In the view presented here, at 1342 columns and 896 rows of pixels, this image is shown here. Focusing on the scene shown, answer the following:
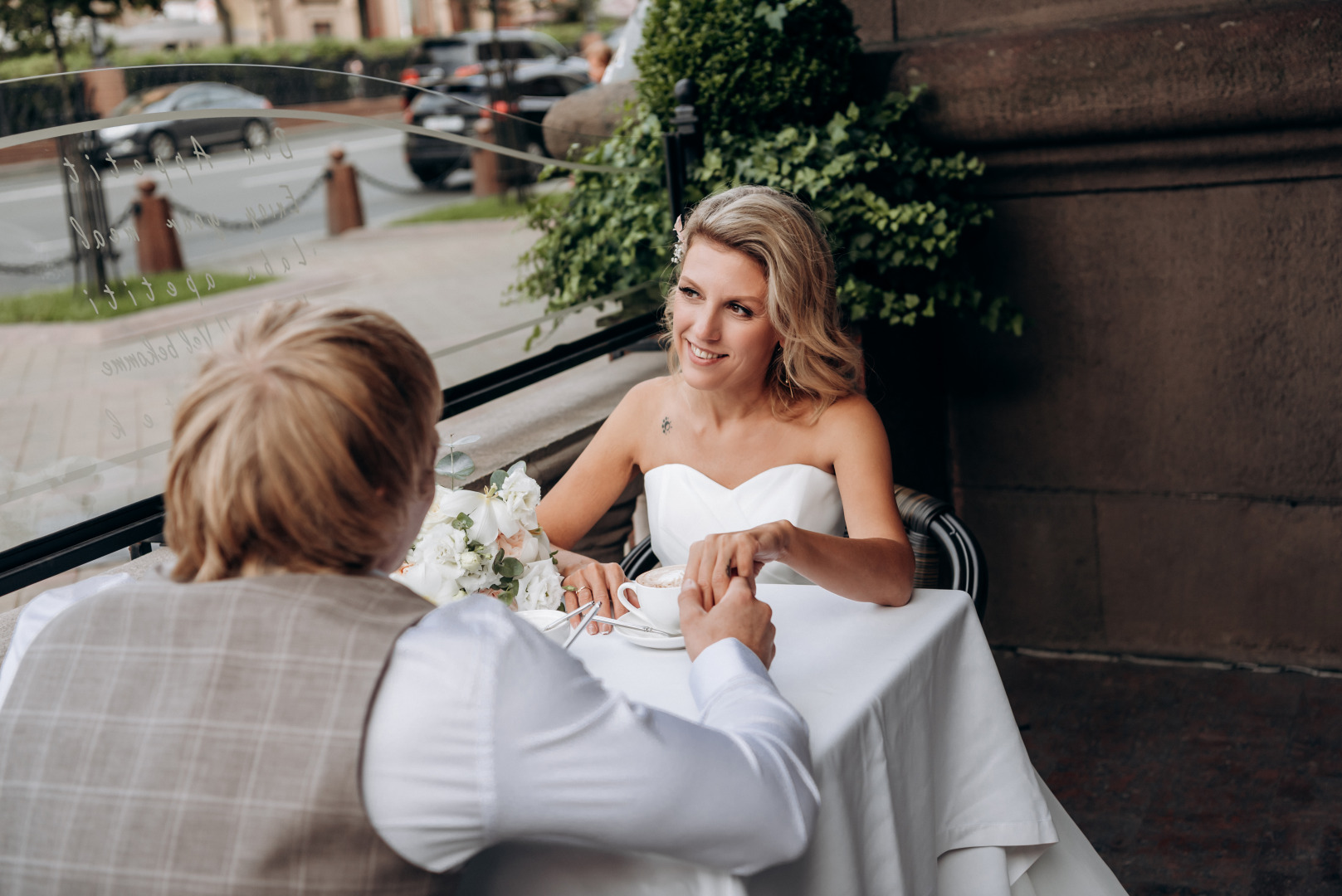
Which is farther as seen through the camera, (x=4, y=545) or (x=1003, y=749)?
(x=4, y=545)

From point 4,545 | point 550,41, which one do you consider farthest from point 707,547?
point 550,41

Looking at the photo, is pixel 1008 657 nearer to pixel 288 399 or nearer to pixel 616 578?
pixel 616 578

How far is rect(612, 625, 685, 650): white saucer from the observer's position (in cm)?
170

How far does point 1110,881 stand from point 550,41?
2322 centimetres

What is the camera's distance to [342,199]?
12.9 m

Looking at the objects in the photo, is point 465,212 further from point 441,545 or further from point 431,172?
point 441,545

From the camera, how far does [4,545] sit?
6.36 feet

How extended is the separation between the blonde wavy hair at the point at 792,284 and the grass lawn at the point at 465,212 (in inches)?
416

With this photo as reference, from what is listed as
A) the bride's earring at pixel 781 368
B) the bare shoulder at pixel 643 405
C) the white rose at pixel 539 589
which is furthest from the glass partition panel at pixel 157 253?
the bride's earring at pixel 781 368

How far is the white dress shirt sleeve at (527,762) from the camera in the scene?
103cm

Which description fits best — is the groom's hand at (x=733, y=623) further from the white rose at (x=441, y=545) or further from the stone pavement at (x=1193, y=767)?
the stone pavement at (x=1193, y=767)

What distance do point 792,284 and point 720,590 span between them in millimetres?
898

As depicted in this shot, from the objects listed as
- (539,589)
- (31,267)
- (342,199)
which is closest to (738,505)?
(539,589)

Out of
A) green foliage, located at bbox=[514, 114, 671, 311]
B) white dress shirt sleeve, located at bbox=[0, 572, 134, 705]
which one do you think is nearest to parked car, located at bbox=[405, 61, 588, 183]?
green foliage, located at bbox=[514, 114, 671, 311]
